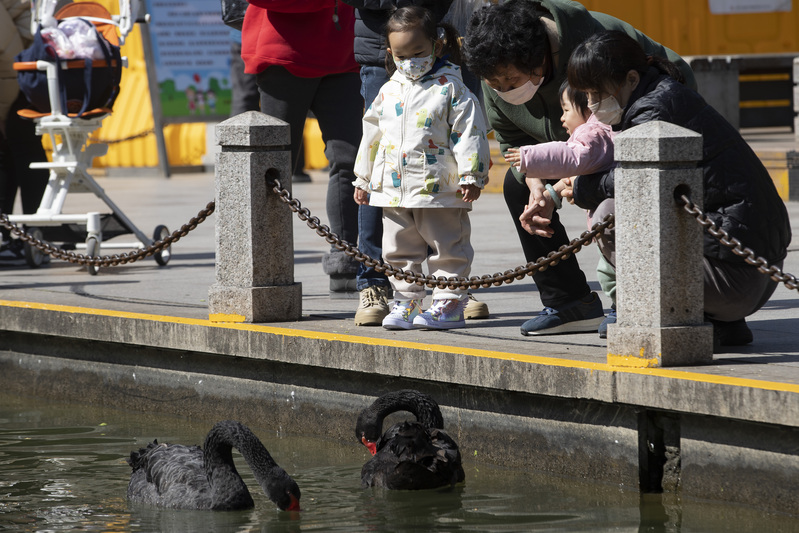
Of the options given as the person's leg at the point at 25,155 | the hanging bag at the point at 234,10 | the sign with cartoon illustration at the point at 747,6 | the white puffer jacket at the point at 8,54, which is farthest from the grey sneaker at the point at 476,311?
the sign with cartoon illustration at the point at 747,6

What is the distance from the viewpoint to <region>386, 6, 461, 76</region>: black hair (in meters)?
5.99

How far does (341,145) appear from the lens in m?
7.28

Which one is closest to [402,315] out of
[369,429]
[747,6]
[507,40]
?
[369,429]

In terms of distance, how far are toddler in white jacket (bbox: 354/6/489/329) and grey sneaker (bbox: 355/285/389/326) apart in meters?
0.12

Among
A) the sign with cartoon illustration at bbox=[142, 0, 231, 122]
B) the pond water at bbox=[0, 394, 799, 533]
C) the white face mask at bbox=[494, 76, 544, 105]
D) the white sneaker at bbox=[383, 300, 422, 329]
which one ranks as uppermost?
the sign with cartoon illustration at bbox=[142, 0, 231, 122]

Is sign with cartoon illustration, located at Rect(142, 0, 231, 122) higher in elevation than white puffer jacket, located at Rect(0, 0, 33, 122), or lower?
higher

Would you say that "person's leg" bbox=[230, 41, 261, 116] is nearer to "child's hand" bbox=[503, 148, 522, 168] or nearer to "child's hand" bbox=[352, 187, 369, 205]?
"child's hand" bbox=[352, 187, 369, 205]

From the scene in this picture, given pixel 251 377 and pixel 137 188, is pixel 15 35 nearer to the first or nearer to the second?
pixel 251 377

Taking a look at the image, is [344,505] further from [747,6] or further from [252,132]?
[747,6]

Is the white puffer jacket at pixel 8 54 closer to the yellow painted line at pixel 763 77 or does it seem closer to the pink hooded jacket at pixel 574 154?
the pink hooded jacket at pixel 574 154

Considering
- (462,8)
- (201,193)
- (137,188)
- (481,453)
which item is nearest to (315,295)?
(462,8)

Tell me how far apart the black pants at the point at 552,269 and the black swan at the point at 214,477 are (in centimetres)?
167

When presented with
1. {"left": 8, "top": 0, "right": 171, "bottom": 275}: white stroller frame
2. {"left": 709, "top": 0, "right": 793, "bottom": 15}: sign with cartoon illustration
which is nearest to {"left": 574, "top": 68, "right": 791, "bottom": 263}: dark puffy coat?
{"left": 8, "top": 0, "right": 171, "bottom": 275}: white stroller frame

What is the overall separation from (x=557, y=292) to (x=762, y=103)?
13.1m
